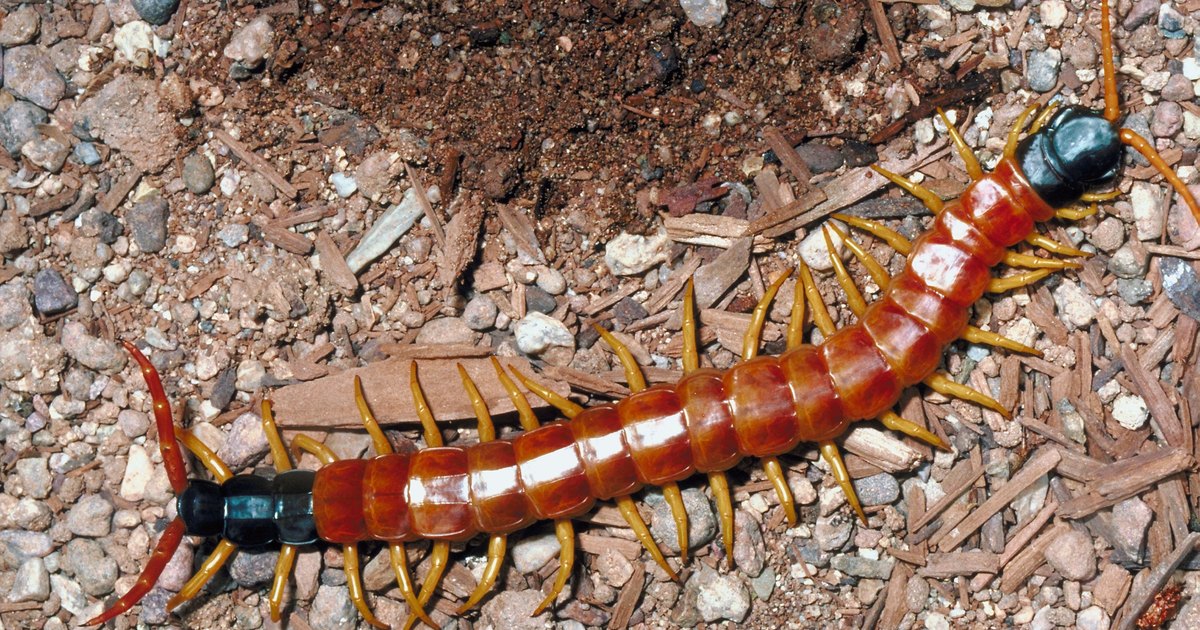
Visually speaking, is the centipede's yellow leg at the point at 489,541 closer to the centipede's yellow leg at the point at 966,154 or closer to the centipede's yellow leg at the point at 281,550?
the centipede's yellow leg at the point at 281,550

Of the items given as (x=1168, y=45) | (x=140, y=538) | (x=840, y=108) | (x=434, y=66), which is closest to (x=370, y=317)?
(x=434, y=66)

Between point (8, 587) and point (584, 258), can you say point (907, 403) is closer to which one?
point (584, 258)

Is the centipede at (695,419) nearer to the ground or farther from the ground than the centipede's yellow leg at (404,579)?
farther from the ground

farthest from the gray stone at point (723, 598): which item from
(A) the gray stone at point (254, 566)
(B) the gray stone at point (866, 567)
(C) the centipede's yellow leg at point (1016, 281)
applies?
(A) the gray stone at point (254, 566)

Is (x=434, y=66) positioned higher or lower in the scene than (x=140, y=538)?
higher

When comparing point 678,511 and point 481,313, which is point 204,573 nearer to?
point 481,313

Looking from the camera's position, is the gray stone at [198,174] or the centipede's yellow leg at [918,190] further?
the gray stone at [198,174]
